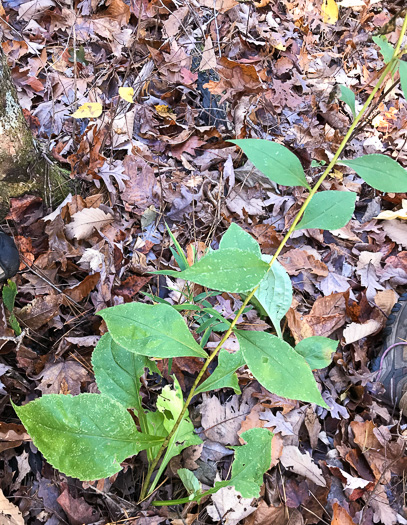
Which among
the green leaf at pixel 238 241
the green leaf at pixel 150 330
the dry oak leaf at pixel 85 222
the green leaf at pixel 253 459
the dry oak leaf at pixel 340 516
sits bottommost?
the dry oak leaf at pixel 340 516

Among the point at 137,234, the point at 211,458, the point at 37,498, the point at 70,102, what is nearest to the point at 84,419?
the point at 37,498

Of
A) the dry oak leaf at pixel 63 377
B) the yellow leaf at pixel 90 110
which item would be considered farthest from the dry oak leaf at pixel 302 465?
the yellow leaf at pixel 90 110

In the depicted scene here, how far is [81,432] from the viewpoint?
1.08m

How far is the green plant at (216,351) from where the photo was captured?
854mm

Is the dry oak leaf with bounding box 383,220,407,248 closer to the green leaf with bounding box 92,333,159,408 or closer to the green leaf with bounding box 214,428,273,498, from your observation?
the green leaf with bounding box 214,428,273,498

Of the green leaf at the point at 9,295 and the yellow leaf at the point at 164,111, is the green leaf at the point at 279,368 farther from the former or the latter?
the yellow leaf at the point at 164,111

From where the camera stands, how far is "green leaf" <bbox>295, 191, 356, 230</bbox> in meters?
0.94

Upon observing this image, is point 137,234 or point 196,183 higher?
point 196,183

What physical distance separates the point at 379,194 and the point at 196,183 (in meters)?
1.45

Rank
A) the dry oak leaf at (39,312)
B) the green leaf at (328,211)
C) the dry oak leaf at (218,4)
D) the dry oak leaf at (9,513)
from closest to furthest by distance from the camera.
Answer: the green leaf at (328,211) → the dry oak leaf at (9,513) → the dry oak leaf at (39,312) → the dry oak leaf at (218,4)

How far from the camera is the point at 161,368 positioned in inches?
70.0

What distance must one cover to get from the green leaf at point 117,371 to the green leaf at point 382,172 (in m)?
0.94

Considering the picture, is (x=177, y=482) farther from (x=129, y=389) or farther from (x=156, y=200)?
(x=156, y=200)

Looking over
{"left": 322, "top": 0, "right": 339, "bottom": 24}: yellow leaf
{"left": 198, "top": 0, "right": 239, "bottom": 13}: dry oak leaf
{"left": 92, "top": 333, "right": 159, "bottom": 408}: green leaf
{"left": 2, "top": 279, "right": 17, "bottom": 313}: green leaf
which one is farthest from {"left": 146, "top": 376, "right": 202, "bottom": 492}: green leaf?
{"left": 322, "top": 0, "right": 339, "bottom": 24}: yellow leaf
